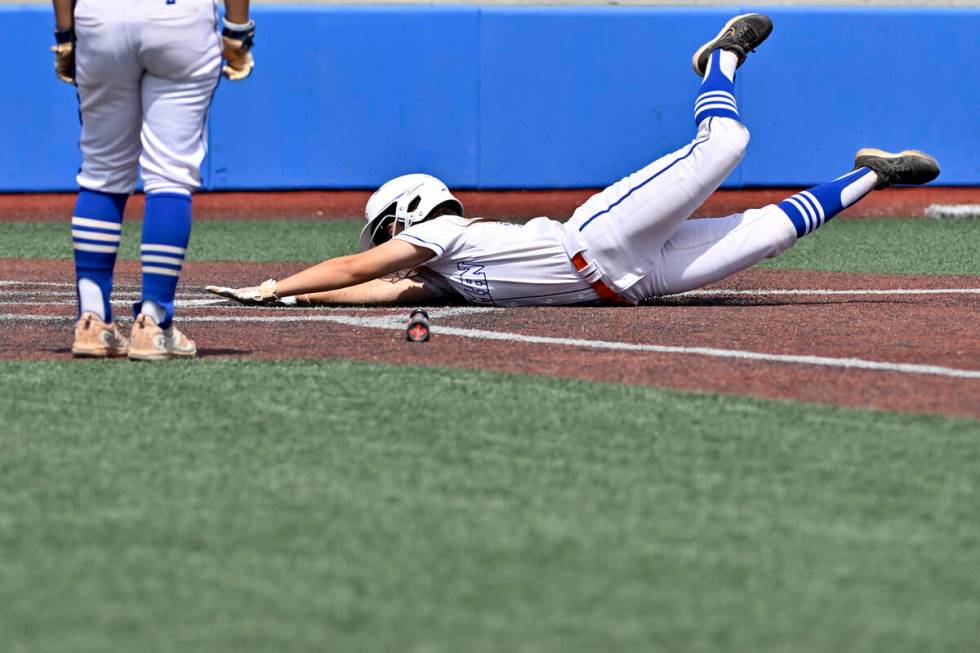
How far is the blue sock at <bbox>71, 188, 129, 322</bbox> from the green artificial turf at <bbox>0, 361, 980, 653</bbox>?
23.4 inches

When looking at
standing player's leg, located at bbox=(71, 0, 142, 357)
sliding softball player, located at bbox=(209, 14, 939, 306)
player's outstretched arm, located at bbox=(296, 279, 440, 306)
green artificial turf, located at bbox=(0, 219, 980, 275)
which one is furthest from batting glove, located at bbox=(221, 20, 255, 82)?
green artificial turf, located at bbox=(0, 219, 980, 275)

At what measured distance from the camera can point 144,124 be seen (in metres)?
4.81

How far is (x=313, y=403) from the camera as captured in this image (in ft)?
13.8

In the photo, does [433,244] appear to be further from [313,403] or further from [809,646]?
[809,646]

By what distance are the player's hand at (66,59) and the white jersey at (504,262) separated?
173 cm

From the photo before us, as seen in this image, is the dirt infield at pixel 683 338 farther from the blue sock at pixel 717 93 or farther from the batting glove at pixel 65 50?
the batting glove at pixel 65 50

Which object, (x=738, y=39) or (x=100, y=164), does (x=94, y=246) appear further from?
(x=738, y=39)

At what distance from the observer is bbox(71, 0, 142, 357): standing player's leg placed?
186 inches

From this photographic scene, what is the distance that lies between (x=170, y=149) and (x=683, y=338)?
185 centimetres

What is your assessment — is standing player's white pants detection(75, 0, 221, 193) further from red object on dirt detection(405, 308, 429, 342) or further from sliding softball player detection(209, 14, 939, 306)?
sliding softball player detection(209, 14, 939, 306)

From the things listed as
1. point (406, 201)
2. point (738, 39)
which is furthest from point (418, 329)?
point (738, 39)

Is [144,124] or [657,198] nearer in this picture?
[144,124]

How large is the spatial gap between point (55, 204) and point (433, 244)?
6973 millimetres

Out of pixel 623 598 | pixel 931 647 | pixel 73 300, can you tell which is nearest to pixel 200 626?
pixel 623 598
